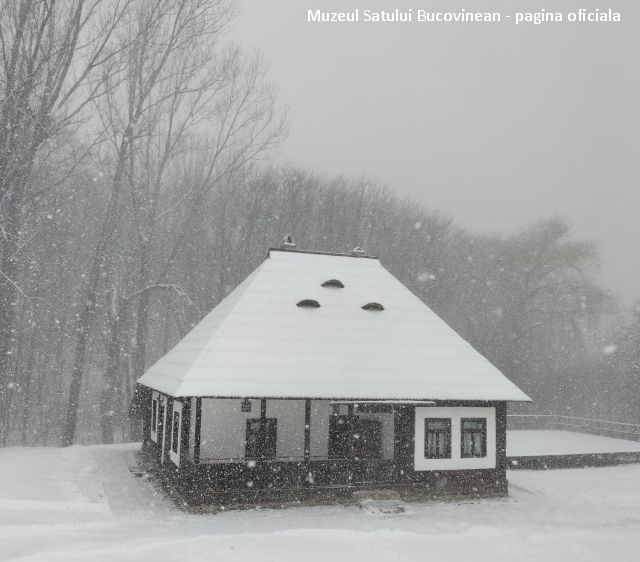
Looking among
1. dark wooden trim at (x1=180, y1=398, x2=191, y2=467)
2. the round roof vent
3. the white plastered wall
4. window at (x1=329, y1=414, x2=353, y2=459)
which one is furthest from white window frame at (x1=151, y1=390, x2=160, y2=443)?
the white plastered wall

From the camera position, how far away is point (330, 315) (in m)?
16.5

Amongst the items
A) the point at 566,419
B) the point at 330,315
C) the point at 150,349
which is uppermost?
the point at 330,315

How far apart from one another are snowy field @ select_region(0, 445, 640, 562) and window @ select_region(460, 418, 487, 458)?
125 cm

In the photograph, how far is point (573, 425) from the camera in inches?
1232

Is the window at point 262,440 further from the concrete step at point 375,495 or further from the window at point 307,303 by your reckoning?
the window at point 307,303

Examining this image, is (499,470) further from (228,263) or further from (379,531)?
(228,263)

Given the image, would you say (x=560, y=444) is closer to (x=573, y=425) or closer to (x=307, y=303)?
(x=573, y=425)

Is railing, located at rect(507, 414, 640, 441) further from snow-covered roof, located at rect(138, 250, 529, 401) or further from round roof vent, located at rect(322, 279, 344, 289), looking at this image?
round roof vent, located at rect(322, 279, 344, 289)

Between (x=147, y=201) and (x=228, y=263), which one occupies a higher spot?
(x=147, y=201)

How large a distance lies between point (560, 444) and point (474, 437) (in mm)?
11728

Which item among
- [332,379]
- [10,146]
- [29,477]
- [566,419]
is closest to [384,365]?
[332,379]

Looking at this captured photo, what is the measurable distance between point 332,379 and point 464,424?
3.90 metres

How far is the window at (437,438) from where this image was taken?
1534cm

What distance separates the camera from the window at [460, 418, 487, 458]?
1563 cm
